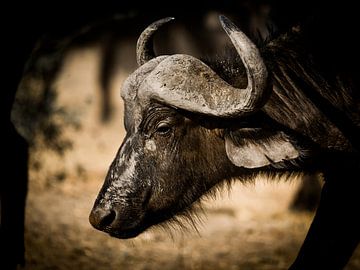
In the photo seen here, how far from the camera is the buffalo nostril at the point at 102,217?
11.9 feet

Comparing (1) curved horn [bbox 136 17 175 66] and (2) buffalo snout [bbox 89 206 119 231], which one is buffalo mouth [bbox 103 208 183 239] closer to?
(2) buffalo snout [bbox 89 206 119 231]

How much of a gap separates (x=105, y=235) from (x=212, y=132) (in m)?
3.01

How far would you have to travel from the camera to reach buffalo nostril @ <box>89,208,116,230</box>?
143 inches

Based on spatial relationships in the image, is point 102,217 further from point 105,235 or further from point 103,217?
point 105,235

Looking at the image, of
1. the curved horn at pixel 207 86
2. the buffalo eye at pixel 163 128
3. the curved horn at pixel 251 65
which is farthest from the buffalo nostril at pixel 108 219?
the curved horn at pixel 251 65

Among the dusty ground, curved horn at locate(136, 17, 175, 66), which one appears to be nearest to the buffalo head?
curved horn at locate(136, 17, 175, 66)

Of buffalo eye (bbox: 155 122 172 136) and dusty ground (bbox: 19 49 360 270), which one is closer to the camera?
buffalo eye (bbox: 155 122 172 136)

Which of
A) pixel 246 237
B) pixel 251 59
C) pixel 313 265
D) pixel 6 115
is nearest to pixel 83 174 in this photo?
pixel 246 237

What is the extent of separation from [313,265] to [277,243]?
214 cm

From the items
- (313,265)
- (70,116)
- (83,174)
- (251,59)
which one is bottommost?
(83,174)

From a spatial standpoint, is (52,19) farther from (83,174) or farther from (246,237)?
(246,237)

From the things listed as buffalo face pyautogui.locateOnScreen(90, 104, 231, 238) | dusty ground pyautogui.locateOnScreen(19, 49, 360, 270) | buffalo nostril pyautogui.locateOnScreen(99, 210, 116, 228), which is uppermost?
buffalo face pyautogui.locateOnScreen(90, 104, 231, 238)

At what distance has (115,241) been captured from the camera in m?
6.27

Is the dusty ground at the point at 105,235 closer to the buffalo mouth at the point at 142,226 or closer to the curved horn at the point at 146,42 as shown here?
the buffalo mouth at the point at 142,226
